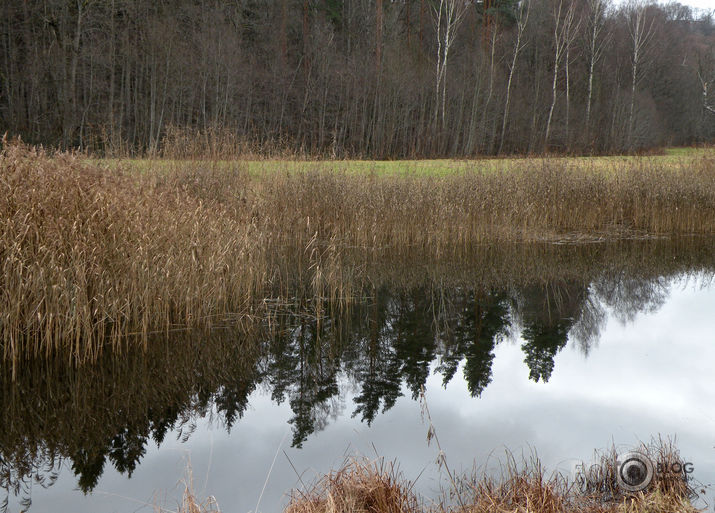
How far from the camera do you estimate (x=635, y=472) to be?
3.08 m

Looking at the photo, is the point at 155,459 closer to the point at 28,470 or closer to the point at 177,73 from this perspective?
the point at 28,470

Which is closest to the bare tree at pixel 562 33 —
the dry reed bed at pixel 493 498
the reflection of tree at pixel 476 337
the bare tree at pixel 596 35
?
the bare tree at pixel 596 35

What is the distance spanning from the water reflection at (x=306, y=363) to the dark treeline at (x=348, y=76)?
10.3 metres

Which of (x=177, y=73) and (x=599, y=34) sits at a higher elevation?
(x=599, y=34)

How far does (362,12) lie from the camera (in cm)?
2727

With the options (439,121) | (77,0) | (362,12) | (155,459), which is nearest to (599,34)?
(439,121)

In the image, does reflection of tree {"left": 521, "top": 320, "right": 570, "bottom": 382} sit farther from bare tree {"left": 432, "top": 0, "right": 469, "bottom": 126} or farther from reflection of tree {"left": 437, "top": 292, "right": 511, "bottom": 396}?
bare tree {"left": 432, "top": 0, "right": 469, "bottom": 126}

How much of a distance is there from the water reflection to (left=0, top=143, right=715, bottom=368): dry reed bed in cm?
32

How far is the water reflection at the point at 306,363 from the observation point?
3834 mm

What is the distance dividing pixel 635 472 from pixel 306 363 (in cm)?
283

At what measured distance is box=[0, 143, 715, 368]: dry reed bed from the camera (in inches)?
187

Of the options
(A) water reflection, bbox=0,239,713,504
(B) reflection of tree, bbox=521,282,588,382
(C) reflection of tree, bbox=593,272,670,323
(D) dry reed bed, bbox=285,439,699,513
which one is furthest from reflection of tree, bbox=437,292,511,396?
(D) dry reed bed, bbox=285,439,699,513

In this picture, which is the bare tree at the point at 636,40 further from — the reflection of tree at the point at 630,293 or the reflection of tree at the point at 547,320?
the reflection of tree at the point at 547,320

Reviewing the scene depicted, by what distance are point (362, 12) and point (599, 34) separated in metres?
11.3
